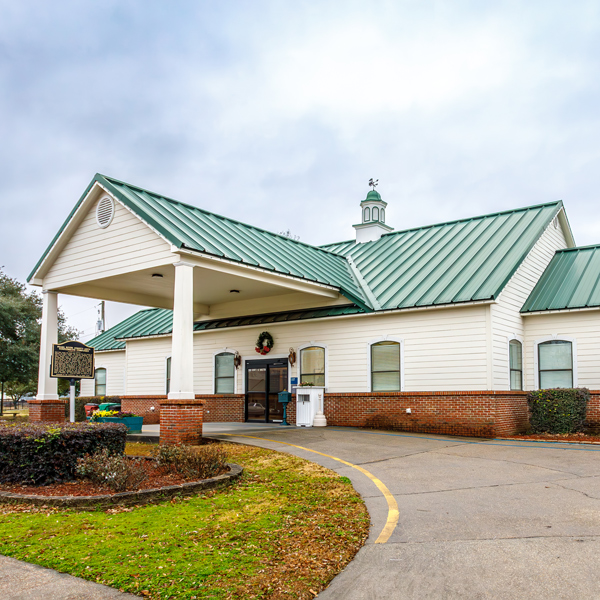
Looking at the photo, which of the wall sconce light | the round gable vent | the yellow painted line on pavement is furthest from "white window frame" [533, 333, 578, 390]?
the round gable vent

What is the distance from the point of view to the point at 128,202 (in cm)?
1569

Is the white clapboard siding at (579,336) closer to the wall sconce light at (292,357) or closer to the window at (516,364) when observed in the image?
the window at (516,364)

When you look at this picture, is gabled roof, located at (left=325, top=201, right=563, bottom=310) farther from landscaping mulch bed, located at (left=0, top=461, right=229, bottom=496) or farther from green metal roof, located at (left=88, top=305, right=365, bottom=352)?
landscaping mulch bed, located at (left=0, top=461, right=229, bottom=496)

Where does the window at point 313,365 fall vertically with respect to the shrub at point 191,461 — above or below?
above

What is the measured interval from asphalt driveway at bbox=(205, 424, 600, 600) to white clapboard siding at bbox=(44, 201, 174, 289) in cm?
→ 595

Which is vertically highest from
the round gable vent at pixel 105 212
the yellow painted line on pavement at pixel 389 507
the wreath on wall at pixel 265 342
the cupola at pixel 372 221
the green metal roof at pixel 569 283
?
the cupola at pixel 372 221

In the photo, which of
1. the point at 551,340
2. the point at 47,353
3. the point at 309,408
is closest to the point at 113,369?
the point at 47,353

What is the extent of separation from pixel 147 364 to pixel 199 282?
10130 millimetres

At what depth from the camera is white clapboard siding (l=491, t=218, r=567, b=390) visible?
17484 millimetres

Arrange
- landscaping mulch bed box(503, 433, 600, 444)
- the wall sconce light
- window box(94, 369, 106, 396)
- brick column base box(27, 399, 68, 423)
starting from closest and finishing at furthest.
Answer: landscaping mulch bed box(503, 433, 600, 444)
brick column base box(27, 399, 68, 423)
the wall sconce light
window box(94, 369, 106, 396)

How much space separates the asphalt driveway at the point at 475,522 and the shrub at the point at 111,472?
3.31m

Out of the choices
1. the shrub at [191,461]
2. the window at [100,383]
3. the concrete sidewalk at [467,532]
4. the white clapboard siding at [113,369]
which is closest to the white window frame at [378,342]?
the concrete sidewalk at [467,532]

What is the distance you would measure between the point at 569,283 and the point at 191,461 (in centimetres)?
1513

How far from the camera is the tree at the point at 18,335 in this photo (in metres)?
36.0
